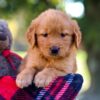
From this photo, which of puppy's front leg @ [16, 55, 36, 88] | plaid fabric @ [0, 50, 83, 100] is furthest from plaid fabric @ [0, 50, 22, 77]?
plaid fabric @ [0, 50, 83, 100]

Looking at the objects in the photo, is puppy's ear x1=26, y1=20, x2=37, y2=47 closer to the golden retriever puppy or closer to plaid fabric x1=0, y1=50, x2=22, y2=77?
the golden retriever puppy

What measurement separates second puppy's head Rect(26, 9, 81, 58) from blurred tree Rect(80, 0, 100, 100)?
871 centimetres

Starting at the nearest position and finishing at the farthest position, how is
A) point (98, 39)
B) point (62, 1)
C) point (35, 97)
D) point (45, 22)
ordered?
1. point (35, 97)
2. point (45, 22)
3. point (98, 39)
4. point (62, 1)

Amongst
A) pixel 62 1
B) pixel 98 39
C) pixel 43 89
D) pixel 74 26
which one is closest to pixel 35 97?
pixel 43 89

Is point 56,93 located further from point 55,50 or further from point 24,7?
point 24,7

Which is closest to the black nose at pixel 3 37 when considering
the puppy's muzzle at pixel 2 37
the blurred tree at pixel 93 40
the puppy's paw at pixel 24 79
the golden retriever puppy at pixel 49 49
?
the puppy's muzzle at pixel 2 37

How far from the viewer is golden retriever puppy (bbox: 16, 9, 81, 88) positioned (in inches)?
129

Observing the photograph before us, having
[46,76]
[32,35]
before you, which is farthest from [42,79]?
[32,35]

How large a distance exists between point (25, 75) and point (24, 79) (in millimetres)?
68

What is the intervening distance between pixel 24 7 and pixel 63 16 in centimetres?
936

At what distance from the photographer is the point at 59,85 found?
3.15 meters

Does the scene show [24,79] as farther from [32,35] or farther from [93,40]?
[93,40]

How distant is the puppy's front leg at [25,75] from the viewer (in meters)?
3.18

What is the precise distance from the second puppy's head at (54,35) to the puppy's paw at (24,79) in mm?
189
